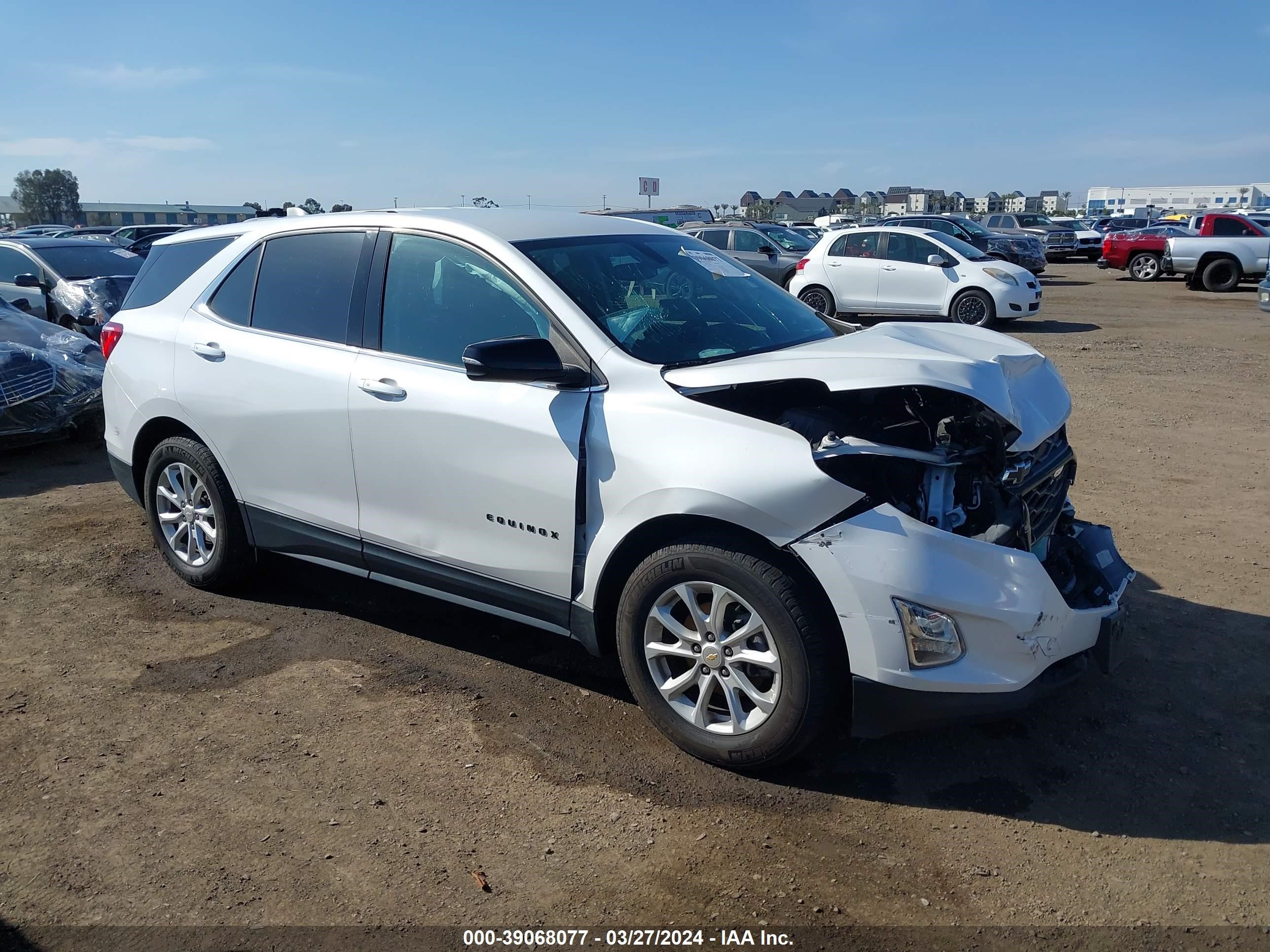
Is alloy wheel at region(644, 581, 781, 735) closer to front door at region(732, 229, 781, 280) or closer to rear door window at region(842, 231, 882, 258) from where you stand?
rear door window at region(842, 231, 882, 258)

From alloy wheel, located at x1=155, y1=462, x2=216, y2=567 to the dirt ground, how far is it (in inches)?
9.8

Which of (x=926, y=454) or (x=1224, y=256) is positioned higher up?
(x=1224, y=256)

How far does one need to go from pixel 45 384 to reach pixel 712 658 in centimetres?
728

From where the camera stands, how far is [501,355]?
3.52 m

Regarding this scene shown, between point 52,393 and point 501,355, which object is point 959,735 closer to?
point 501,355

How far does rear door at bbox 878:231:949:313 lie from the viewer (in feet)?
52.4

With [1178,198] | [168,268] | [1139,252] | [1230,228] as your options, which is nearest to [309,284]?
[168,268]

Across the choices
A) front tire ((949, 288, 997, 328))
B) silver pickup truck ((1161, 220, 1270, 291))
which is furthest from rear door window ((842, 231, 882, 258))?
silver pickup truck ((1161, 220, 1270, 291))

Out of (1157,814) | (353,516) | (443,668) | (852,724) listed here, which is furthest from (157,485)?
(1157,814)

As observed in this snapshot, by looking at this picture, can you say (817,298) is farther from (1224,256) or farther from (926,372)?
(926,372)

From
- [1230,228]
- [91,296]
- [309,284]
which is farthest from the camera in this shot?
[1230,228]

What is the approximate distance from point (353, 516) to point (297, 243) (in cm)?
137

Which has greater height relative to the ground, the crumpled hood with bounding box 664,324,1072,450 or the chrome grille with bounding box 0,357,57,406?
the crumpled hood with bounding box 664,324,1072,450

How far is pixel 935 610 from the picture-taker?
10.2 feet
